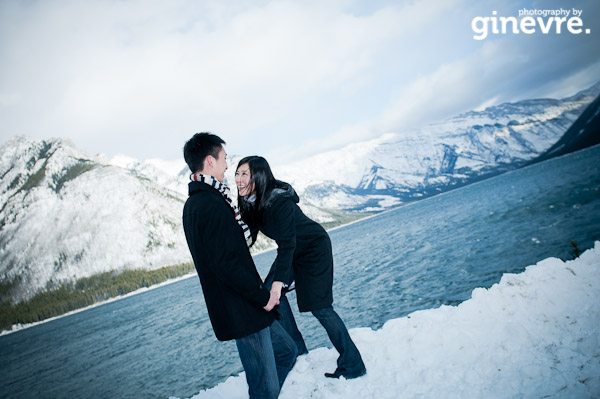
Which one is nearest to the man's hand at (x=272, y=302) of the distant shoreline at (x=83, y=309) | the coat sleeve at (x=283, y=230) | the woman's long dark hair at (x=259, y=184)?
the coat sleeve at (x=283, y=230)

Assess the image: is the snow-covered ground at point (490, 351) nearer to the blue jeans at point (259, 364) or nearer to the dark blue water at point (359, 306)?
the blue jeans at point (259, 364)

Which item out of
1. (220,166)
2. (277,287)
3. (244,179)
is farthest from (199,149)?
(277,287)

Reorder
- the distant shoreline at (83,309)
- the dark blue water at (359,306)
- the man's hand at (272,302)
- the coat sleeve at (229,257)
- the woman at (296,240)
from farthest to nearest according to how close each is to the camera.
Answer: the distant shoreline at (83,309)
the dark blue water at (359,306)
the woman at (296,240)
the man's hand at (272,302)
the coat sleeve at (229,257)

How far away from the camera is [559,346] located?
4.87m

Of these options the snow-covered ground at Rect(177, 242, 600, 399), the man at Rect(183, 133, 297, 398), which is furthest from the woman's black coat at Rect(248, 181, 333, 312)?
the snow-covered ground at Rect(177, 242, 600, 399)

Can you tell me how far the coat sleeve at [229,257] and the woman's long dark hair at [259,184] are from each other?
115cm

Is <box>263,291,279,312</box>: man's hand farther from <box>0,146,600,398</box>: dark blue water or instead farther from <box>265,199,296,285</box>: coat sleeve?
<box>0,146,600,398</box>: dark blue water

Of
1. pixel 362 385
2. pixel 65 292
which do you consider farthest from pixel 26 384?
pixel 65 292

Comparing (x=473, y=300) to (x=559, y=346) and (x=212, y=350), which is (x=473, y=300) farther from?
(x=212, y=350)

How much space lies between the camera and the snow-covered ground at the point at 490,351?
4434 millimetres

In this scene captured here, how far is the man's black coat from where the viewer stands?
3.65 m

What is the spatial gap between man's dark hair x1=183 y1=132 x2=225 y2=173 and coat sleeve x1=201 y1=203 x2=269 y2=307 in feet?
2.85

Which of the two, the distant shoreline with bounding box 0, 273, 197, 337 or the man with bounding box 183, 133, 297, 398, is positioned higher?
the man with bounding box 183, 133, 297, 398

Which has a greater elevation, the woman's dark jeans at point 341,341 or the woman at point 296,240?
the woman at point 296,240
